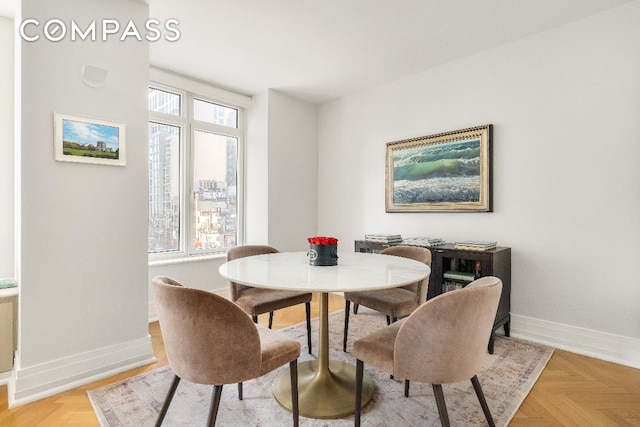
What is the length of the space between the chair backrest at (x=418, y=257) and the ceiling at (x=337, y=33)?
6.16 ft

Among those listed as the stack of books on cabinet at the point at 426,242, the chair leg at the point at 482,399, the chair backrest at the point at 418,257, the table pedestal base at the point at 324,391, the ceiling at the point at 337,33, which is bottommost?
the table pedestal base at the point at 324,391

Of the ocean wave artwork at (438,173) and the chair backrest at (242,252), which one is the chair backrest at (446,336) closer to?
the chair backrest at (242,252)

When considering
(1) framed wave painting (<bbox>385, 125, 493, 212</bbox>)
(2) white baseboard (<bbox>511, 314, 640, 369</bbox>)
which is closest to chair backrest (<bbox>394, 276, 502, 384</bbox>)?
(2) white baseboard (<bbox>511, 314, 640, 369</bbox>)

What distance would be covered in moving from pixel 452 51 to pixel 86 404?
13.2ft

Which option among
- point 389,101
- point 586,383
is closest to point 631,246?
point 586,383

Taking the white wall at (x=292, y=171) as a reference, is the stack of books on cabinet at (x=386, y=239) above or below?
below

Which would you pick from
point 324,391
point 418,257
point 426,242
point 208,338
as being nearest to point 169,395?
point 208,338

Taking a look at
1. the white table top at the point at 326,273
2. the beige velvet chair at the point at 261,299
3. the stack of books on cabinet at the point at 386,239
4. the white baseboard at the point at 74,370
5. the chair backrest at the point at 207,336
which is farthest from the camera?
the stack of books on cabinet at the point at 386,239

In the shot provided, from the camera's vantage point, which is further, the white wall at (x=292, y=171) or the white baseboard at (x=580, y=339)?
the white wall at (x=292, y=171)

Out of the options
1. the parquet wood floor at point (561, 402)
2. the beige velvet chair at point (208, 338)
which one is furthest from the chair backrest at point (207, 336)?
the parquet wood floor at point (561, 402)

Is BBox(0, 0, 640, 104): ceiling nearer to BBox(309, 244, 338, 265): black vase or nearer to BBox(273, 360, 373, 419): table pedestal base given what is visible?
BBox(309, 244, 338, 265): black vase

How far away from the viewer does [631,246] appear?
8.04ft

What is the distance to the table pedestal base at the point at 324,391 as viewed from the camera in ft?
5.98

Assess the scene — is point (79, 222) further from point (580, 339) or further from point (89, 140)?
point (580, 339)
